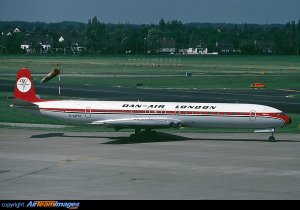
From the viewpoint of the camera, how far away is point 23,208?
2539 centimetres

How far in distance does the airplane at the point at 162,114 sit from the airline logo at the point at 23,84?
1177 millimetres

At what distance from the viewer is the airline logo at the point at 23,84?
65688 millimetres

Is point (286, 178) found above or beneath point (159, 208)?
beneath

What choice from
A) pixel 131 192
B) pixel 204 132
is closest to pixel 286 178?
pixel 131 192

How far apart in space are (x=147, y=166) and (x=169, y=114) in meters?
14.9

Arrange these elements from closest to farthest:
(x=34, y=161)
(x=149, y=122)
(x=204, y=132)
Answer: (x=34, y=161)
(x=149, y=122)
(x=204, y=132)

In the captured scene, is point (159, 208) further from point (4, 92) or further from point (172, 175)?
point (4, 92)

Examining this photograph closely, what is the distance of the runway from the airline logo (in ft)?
14.1

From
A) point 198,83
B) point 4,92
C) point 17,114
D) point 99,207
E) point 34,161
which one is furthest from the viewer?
point 198,83

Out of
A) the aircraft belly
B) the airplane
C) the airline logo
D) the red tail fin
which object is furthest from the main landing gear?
the airline logo

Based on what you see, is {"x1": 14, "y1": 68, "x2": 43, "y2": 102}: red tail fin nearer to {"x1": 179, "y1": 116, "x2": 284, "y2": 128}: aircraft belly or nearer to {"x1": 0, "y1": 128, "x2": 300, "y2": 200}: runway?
{"x1": 0, "y1": 128, "x2": 300, "y2": 200}: runway

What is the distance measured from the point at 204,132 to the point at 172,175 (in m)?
25.3

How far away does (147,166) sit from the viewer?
48156 mm

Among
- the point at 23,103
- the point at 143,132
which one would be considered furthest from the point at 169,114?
the point at 23,103
